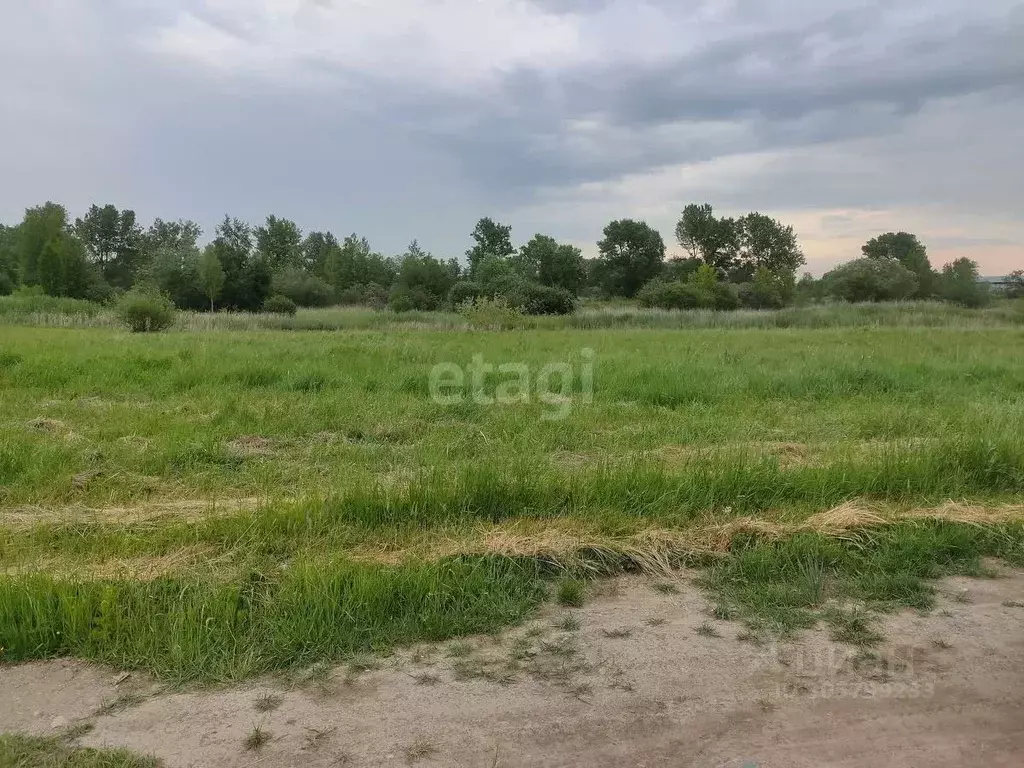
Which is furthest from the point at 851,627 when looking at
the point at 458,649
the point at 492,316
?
the point at 492,316

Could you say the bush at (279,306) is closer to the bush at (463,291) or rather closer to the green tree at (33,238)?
the bush at (463,291)

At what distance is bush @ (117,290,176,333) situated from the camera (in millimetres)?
25812

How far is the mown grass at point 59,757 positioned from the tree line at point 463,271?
92.6 ft

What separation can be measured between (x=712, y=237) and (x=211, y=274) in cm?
4928

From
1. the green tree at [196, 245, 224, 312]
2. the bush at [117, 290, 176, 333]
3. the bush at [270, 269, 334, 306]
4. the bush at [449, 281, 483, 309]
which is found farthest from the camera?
the bush at [270, 269, 334, 306]

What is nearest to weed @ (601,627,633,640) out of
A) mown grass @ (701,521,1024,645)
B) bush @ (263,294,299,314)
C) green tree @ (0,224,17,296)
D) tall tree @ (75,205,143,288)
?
mown grass @ (701,521,1024,645)

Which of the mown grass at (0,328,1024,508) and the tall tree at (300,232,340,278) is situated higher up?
the tall tree at (300,232,340,278)

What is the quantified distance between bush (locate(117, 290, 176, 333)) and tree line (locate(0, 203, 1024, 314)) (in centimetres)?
278

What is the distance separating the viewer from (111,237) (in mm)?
68562

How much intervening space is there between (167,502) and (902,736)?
4893 mm

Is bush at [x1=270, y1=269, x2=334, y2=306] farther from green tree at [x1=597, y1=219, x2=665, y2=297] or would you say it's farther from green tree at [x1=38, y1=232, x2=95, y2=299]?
green tree at [x1=597, y1=219, x2=665, y2=297]

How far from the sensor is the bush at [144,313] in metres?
25.8

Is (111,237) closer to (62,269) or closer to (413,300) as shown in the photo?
(62,269)

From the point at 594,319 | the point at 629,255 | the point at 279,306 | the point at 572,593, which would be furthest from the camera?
the point at 629,255
